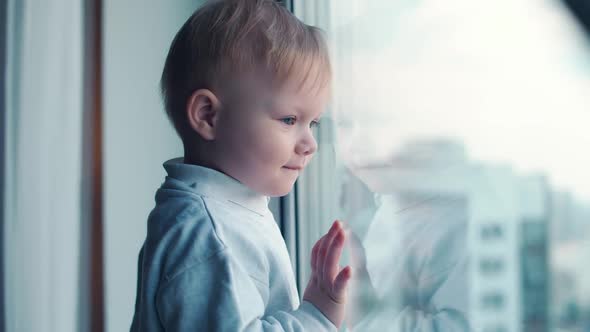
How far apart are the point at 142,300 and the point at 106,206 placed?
93 centimetres

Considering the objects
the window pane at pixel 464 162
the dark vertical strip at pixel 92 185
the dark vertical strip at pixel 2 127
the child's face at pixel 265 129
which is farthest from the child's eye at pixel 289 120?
the dark vertical strip at pixel 2 127

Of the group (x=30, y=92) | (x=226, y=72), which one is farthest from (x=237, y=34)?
(x=30, y=92)

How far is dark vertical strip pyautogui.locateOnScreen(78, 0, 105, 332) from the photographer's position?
161 centimetres

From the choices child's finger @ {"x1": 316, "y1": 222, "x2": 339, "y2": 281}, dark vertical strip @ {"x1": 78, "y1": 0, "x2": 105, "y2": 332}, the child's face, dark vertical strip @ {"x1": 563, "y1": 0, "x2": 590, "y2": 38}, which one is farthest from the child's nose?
dark vertical strip @ {"x1": 78, "y1": 0, "x2": 105, "y2": 332}

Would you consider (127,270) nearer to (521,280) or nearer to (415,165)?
(415,165)

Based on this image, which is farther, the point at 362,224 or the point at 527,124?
the point at 362,224

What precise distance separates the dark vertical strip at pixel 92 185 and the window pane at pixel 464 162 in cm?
90

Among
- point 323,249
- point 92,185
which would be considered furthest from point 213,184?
point 92,185

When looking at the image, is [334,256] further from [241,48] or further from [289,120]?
[241,48]

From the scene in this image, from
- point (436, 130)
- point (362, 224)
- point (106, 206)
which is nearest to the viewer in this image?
point (436, 130)

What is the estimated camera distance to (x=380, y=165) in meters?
0.89

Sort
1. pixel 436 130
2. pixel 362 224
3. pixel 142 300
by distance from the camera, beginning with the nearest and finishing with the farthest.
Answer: pixel 142 300 → pixel 436 130 → pixel 362 224

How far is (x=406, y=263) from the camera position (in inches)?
34.0

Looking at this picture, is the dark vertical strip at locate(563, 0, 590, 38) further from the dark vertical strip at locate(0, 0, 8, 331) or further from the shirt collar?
the dark vertical strip at locate(0, 0, 8, 331)
